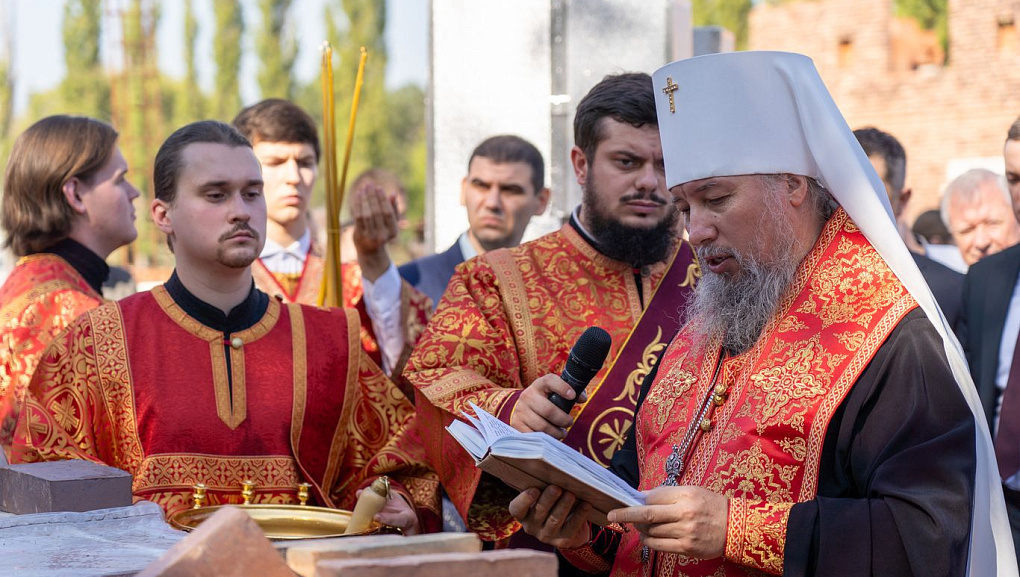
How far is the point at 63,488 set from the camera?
110 inches

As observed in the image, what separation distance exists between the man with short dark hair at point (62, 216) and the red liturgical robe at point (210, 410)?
28.6 inches

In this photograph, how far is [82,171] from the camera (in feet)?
15.3

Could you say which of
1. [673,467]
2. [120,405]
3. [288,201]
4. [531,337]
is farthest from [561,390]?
[288,201]

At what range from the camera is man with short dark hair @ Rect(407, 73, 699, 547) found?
388cm

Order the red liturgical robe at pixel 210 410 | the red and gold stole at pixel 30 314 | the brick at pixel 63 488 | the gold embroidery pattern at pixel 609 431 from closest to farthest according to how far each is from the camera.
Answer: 1. the brick at pixel 63 488
2. the red liturgical robe at pixel 210 410
3. the gold embroidery pattern at pixel 609 431
4. the red and gold stole at pixel 30 314

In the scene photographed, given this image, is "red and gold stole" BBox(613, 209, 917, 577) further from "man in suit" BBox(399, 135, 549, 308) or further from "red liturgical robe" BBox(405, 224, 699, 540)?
"man in suit" BBox(399, 135, 549, 308)

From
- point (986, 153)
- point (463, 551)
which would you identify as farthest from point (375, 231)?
point (986, 153)

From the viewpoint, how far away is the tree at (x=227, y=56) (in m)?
44.2

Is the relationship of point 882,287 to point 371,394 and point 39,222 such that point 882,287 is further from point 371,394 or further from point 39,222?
point 39,222

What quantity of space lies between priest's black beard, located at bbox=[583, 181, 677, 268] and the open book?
4.56 feet

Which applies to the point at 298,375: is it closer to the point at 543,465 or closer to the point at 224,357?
the point at 224,357

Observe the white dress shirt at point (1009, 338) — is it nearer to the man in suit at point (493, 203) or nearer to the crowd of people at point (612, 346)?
the crowd of people at point (612, 346)

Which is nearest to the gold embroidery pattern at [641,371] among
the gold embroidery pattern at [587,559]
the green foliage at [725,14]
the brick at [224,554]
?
the gold embroidery pattern at [587,559]

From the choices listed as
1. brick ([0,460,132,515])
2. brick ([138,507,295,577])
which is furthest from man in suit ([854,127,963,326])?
brick ([138,507,295,577])
